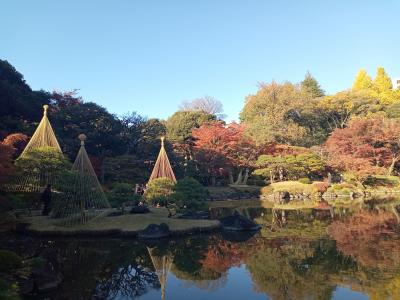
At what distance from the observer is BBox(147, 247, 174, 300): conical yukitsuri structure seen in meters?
10.5

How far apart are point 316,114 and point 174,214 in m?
38.1

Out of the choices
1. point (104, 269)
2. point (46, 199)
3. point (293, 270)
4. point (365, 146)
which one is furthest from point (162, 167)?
point (365, 146)

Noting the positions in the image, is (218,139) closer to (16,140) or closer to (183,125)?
(183,125)

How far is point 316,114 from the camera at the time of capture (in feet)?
173

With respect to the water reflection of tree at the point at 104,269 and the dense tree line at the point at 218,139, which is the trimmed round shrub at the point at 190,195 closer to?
the water reflection of tree at the point at 104,269

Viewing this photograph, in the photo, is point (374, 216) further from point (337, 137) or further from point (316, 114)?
point (316, 114)

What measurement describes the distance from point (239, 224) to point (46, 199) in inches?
378

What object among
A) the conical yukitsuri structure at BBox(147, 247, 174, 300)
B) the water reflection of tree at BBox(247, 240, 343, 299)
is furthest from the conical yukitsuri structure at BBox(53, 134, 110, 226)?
the water reflection of tree at BBox(247, 240, 343, 299)

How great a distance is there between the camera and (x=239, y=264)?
12141 mm

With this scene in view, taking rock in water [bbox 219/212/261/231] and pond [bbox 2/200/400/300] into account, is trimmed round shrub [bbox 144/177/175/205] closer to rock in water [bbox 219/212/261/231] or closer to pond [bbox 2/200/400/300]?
rock in water [bbox 219/212/261/231]

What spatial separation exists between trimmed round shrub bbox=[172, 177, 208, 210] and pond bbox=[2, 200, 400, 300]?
3.33 m

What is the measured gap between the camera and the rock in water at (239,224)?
1783 cm

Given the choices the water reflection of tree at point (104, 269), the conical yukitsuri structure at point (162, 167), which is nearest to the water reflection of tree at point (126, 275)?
the water reflection of tree at point (104, 269)

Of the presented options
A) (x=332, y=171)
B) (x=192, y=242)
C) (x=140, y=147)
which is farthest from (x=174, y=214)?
(x=332, y=171)
